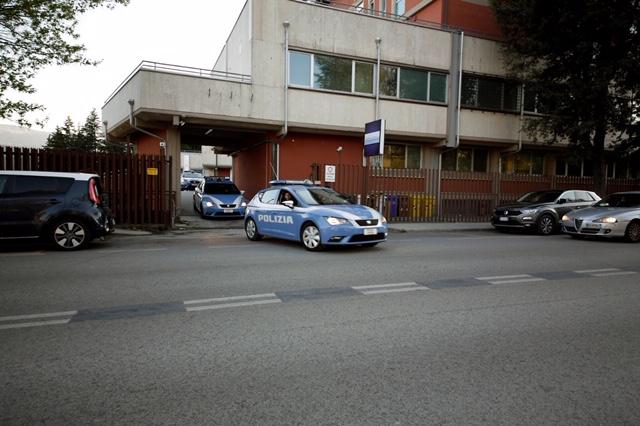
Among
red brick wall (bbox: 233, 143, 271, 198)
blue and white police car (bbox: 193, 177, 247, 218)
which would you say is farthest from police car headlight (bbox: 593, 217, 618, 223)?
red brick wall (bbox: 233, 143, 271, 198)

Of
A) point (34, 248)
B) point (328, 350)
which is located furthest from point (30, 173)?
point (328, 350)

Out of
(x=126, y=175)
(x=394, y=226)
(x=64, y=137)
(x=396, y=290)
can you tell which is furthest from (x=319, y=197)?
(x=64, y=137)

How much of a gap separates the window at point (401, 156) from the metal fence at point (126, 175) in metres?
10.1

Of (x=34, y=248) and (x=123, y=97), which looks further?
(x=123, y=97)

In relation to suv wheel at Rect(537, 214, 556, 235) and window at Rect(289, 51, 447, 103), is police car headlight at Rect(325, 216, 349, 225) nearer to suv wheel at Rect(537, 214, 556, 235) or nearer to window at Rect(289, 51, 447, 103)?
suv wheel at Rect(537, 214, 556, 235)

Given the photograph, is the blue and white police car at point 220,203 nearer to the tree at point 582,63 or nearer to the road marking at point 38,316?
the road marking at point 38,316

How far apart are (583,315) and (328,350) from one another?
10.6 ft

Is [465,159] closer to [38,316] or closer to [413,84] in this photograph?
[413,84]

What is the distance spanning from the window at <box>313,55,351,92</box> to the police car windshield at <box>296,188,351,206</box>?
29.0ft

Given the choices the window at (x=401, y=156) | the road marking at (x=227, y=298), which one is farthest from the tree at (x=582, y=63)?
the road marking at (x=227, y=298)

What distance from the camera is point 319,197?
35.1ft

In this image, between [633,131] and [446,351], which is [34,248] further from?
[633,131]

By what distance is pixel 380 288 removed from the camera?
20.4 ft

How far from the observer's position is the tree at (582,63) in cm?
1731
